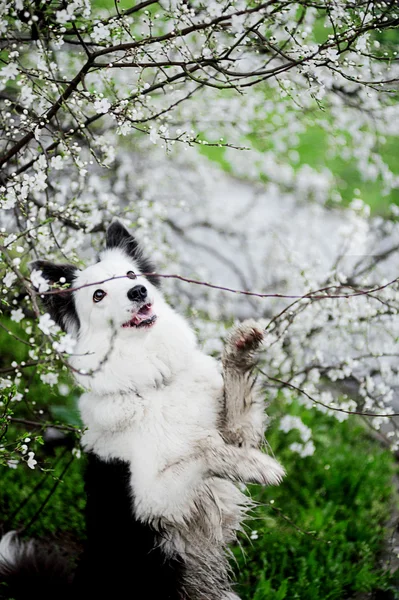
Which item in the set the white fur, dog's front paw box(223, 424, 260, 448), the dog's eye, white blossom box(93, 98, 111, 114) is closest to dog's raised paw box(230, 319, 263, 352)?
the white fur

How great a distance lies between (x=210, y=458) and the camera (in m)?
2.67

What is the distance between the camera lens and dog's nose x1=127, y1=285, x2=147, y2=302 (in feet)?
9.83

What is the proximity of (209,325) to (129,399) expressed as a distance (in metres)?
1.99

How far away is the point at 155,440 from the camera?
2.84 metres

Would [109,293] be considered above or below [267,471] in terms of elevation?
above

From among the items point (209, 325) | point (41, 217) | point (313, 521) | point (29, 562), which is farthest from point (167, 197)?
point (29, 562)

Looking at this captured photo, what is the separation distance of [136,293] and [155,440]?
0.70 meters

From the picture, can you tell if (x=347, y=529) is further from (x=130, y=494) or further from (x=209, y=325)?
(x=130, y=494)

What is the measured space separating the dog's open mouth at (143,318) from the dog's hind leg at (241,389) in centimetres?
44

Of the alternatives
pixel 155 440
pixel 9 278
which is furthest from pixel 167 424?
pixel 9 278

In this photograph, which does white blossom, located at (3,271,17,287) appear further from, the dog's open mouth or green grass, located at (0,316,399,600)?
green grass, located at (0,316,399,600)

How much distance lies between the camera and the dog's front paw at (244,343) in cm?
274

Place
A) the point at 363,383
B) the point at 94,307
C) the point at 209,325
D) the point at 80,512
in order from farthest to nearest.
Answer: the point at 209,325 → the point at 80,512 → the point at 363,383 → the point at 94,307

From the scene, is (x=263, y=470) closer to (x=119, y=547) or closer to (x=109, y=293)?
(x=119, y=547)
